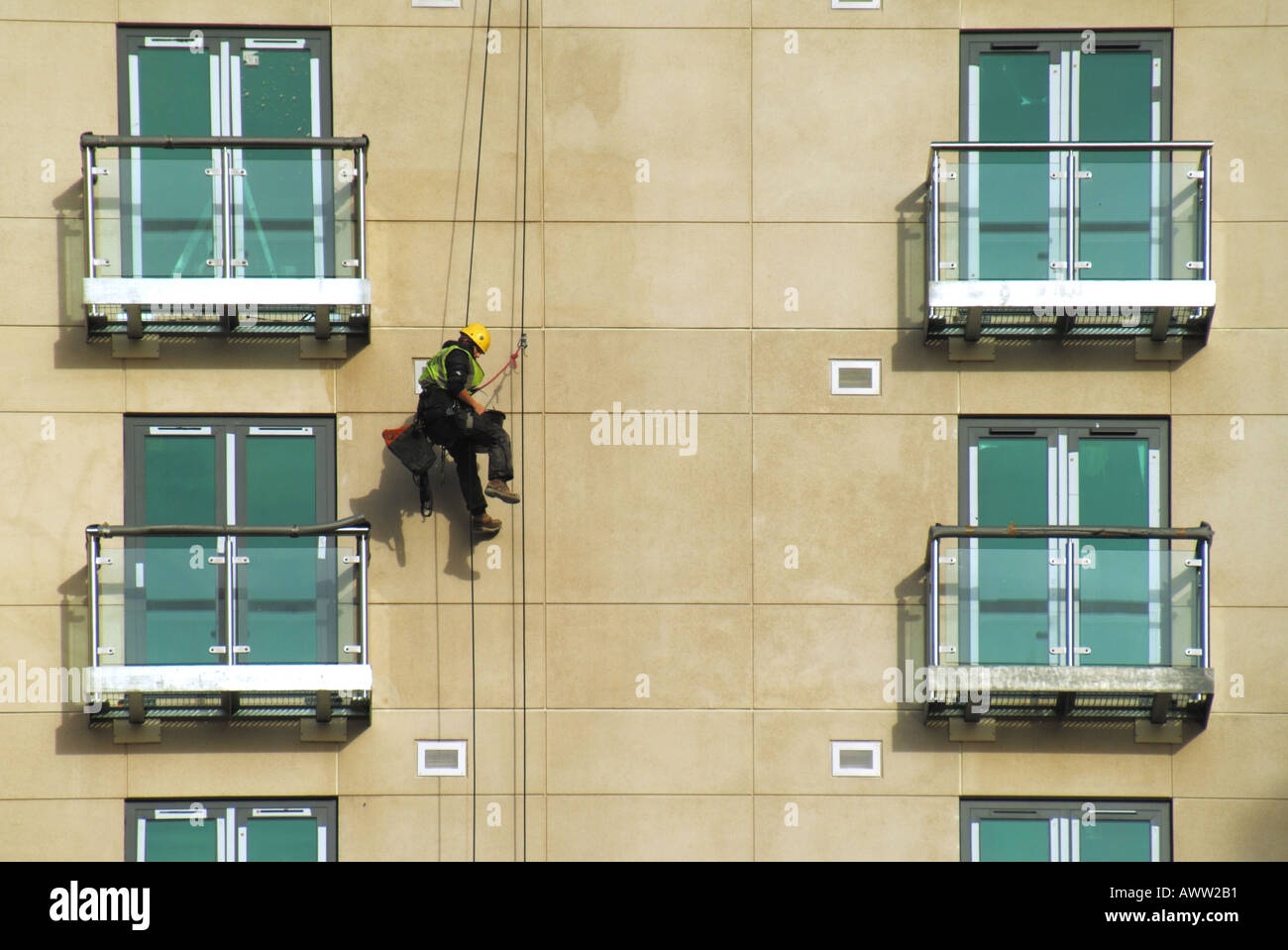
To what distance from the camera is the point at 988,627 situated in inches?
532

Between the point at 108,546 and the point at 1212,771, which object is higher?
the point at 108,546

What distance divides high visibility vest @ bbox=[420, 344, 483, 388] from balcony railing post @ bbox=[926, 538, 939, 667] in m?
4.37

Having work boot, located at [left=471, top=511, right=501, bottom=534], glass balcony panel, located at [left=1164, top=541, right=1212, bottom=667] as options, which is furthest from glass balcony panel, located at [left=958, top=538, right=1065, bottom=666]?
work boot, located at [left=471, top=511, right=501, bottom=534]

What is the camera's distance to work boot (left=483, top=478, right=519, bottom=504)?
44.7 ft

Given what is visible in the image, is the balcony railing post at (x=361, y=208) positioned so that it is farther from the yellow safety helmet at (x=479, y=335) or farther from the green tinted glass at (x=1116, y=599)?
the green tinted glass at (x=1116, y=599)

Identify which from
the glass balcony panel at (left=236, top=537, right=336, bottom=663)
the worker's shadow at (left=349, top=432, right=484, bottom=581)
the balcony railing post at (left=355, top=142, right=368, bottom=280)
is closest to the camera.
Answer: the glass balcony panel at (left=236, top=537, right=336, bottom=663)

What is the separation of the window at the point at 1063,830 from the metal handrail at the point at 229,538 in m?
5.80

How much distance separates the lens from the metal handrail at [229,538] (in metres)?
13.3

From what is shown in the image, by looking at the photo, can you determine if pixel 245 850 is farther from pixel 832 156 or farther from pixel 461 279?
pixel 832 156

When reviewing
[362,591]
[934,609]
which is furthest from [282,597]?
[934,609]

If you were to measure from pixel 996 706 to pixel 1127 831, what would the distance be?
5.57 ft

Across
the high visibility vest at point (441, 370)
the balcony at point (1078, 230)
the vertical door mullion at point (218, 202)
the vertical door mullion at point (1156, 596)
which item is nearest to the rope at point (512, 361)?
the high visibility vest at point (441, 370)

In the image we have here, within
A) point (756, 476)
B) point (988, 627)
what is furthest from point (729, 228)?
point (988, 627)

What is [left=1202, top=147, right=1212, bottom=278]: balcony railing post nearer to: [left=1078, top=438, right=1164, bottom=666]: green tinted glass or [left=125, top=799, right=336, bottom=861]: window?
[left=1078, top=438, right=1164, bottom=666]: green tinted glass
